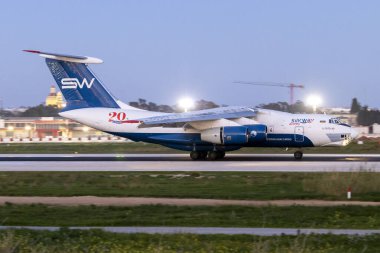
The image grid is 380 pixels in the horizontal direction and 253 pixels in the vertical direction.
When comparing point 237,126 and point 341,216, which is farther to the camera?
point 237,126

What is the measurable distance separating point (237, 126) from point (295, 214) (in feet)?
75.6

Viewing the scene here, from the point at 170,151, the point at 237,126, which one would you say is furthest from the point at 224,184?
the point at 170,151

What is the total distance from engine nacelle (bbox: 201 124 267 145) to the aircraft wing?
984 mm

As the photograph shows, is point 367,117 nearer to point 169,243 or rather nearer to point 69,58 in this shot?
point 69,58

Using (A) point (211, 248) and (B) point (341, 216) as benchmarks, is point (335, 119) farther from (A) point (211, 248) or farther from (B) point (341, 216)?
(A) point (211, 248)

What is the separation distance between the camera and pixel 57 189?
2669 cm

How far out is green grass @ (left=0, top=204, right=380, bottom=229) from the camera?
1741 cm

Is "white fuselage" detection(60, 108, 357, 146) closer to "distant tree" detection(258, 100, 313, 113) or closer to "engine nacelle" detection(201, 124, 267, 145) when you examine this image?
"engine nacelle" detection(201, 124, 267, 145)

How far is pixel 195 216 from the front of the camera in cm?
Result: 1862

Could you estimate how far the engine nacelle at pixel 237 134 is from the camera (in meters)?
41.0

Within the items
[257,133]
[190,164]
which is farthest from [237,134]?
[190,164]

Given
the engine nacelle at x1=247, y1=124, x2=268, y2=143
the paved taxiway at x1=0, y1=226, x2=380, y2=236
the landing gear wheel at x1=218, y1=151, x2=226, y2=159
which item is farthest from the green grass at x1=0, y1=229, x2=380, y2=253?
the landing gear wheel at x1=218, y1=151, x2=226, y2=159

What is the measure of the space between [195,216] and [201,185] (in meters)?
8.85

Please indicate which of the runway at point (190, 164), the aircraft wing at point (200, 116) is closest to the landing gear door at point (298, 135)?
the runway at point (190, 164)
